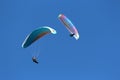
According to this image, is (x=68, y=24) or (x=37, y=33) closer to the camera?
(x=37, y=33)

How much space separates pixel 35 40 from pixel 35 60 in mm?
2241

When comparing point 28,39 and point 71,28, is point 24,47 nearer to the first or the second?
point 28,39

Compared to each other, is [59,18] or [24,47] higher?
[59,18]

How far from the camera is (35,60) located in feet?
204

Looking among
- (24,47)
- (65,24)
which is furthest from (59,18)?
(24,47)

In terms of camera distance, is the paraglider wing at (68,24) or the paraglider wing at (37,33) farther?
the paraglider wing at (68,24)

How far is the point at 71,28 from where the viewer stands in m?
63.2

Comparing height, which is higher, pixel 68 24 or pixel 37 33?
pixel 68 24

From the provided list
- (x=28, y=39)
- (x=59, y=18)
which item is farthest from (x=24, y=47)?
(x=59, y=18)

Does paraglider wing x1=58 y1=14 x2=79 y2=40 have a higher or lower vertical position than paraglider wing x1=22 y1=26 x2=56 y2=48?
higher

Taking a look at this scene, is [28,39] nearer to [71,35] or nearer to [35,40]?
[35,40]

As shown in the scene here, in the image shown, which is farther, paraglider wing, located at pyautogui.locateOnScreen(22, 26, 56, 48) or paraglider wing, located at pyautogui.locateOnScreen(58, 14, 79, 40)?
paraglider wing, located at pyautogui.locateOnScreen(58, 14, 79, 40)

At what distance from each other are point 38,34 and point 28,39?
117 cm

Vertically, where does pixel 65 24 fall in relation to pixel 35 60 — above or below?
above
